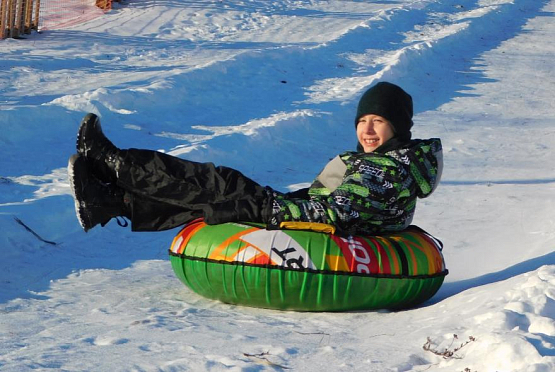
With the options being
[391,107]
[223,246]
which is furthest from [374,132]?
[223,246]

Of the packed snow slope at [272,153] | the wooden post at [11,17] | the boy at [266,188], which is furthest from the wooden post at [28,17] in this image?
the boy at [266,188]

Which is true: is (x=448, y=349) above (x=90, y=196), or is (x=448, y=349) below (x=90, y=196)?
below

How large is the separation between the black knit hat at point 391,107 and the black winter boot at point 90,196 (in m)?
1.46

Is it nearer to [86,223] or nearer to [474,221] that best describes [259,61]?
[474,221]

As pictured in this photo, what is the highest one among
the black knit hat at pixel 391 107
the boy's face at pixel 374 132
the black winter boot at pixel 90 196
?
the black knit hat at pixel 391 107

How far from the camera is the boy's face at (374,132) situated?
465 centimetres

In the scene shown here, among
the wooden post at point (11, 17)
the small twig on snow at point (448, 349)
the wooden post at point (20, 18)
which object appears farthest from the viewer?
the wooden post at point (20, 18)

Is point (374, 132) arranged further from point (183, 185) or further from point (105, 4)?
point (105, 4)

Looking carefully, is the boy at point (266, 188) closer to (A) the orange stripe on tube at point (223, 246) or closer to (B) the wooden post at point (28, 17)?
(A) the orange stripe on tube at point (223, 246)

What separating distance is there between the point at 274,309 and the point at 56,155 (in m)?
3.97

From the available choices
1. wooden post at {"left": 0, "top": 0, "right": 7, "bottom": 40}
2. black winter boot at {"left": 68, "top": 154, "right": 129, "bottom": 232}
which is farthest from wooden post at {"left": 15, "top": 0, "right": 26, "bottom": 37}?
black winter boot at {"left": 68, "top": 154, "right": 129, "bottom": 232}

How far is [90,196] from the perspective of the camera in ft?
14.9

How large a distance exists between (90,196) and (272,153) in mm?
4044

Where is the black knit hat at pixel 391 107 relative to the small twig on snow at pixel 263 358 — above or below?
above
